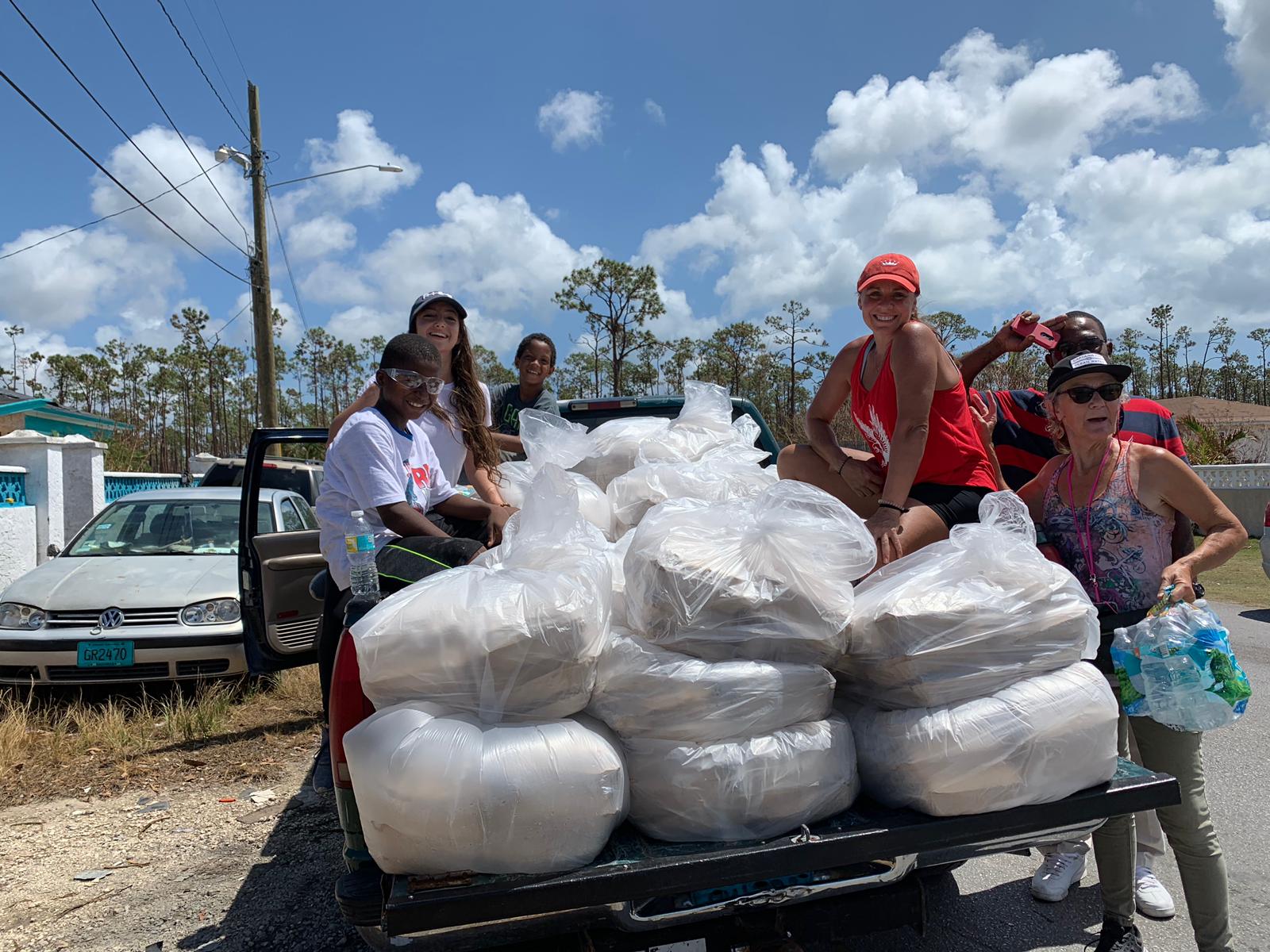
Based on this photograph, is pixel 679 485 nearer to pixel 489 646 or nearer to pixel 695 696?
pixel 695 696

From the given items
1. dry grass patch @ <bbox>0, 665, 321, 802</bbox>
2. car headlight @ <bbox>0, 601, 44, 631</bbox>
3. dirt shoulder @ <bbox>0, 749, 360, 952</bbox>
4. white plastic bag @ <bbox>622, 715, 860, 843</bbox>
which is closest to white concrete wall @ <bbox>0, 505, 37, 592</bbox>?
car headlight @ <bbox>0, 601, 44, 631</bbox>

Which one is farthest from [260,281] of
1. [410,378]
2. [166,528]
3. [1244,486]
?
[1244,486]

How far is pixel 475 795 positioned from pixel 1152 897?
2.68 meters

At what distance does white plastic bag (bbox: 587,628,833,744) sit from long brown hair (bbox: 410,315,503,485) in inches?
78.2

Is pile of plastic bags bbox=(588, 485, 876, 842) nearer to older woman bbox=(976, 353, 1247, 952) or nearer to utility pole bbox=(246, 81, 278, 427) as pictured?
older woman bbox=(976, 353, 1247, 952)

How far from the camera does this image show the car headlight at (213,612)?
572 cm

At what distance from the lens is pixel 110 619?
5.62 metres

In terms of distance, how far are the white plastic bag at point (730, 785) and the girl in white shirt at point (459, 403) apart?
6.41 feet

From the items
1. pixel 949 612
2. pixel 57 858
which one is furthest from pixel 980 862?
pixel 57 858

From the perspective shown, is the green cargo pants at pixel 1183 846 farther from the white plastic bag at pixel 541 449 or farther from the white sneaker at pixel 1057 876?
the white plastic bag at pixel 541 449

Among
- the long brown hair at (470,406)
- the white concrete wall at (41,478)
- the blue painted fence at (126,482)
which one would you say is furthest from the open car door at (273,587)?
the blue painted fence at (126,482)

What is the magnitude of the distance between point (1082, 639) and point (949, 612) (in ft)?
1.35

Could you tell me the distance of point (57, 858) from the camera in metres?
3.78

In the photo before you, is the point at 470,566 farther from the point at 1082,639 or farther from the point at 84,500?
the point at 84,500
